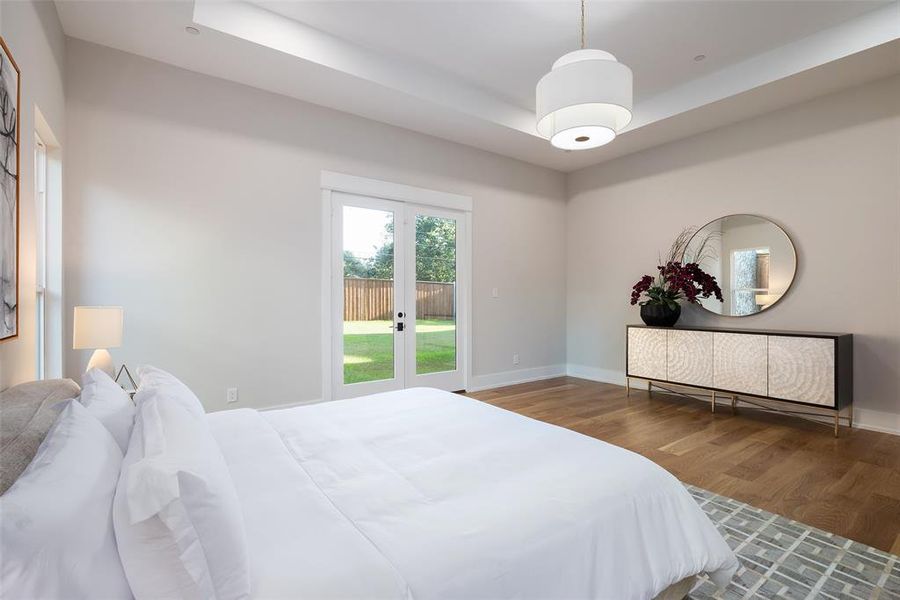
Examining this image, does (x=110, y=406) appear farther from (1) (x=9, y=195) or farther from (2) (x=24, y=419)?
(1) (x=9, y=195)

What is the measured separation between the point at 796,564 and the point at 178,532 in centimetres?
226

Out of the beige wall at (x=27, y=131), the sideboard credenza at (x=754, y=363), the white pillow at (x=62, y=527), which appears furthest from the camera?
the sideboard credenza at (x=754, y=363)

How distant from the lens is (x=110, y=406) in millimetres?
1306

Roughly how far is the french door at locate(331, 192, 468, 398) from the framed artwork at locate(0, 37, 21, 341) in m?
2.42

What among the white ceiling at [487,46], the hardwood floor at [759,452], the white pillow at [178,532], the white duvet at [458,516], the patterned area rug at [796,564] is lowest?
the patterned area rug at [796,564]

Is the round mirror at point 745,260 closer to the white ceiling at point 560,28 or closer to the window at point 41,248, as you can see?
the white ceiling at point 560,28

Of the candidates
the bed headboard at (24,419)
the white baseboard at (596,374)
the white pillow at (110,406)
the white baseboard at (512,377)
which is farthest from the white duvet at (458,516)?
the white baseboard at (596,374)

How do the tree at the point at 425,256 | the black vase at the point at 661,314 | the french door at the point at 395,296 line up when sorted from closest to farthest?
the french door at the point at 395,296 < the tree at the point at 425,256 < the black vase at the point at 661,314

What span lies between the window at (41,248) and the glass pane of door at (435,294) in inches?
115

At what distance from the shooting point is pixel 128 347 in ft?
10.3

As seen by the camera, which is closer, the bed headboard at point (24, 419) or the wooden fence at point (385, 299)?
the bed headboard at point (24, 419)

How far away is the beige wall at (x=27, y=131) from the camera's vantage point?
1752 millimetres

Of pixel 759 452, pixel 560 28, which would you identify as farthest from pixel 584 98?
pixel 759 452

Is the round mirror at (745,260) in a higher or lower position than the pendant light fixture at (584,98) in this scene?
lower
